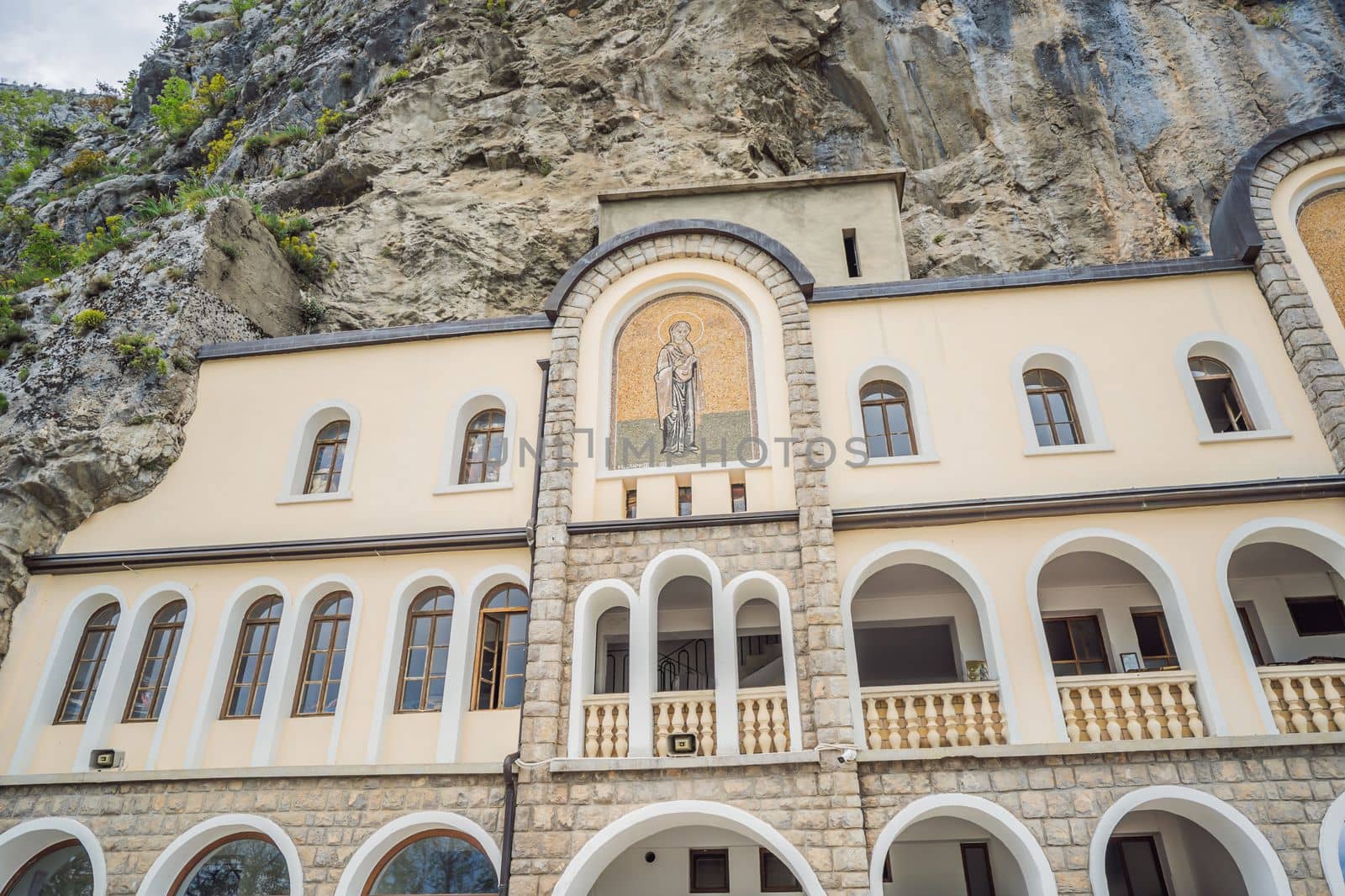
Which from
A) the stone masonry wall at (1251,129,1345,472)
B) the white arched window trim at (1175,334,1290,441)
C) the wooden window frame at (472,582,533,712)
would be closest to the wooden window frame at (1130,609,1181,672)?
the white arched window trim at (1175,334,1290,441)

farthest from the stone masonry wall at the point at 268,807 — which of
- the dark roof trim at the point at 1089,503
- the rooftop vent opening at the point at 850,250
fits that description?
the rooftop vent opening at the point at 850,250

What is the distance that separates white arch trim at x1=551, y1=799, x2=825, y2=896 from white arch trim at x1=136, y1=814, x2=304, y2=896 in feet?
3.13

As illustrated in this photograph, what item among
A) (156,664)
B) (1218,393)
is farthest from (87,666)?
(1218,393)

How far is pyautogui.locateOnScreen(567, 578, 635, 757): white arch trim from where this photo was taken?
10.4m

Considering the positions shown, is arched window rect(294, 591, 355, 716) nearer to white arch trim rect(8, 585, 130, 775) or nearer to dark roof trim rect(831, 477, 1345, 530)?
white arch trim rect(8, 585, 130, 775)

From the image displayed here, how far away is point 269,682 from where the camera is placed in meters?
11.5

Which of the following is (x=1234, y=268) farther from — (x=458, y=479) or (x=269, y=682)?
(x=269, y=682)

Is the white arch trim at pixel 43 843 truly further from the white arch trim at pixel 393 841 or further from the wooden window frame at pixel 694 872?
the wooden window frame at pixel 694 872

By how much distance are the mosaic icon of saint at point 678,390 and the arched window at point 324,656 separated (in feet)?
17.9

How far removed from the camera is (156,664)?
12.2 m

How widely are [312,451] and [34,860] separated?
6.86 meters

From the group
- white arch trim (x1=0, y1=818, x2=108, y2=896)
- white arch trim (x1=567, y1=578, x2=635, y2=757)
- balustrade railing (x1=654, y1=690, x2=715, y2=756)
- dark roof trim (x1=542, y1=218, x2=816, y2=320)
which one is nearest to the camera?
balustrade railing (x1=654, y1=690, x2=715, y2=756)

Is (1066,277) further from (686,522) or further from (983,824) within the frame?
(983,824)

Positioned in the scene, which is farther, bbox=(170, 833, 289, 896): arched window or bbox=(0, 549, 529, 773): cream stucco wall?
bbox=(0, 549, 529, 773): cream stucco wall
